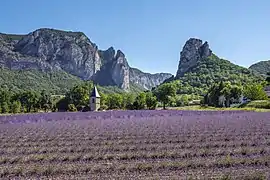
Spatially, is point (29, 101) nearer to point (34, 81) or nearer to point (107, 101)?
point (107, 101)

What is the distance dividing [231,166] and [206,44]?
171483mm

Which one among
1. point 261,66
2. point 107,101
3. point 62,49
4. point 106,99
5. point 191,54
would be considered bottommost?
point 107,101

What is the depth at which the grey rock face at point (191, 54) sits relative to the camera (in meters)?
180

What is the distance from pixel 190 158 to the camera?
11406 mm

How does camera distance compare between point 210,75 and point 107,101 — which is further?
point 210,75

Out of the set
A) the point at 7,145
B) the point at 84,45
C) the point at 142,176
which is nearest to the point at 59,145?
the point at 7,145

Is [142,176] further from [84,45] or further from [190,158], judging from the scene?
[84,45]

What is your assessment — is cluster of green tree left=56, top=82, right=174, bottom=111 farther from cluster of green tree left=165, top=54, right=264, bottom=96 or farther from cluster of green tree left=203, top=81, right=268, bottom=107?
cluster of green tree left=165, top=54, right=264, bottom=96

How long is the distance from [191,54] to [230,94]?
10199 cm

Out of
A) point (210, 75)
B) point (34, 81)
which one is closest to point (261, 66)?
point (210, 75)

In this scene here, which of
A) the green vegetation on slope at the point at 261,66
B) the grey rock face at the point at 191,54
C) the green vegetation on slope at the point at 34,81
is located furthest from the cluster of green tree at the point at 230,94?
the green vegetation on slope at the point at 261,66

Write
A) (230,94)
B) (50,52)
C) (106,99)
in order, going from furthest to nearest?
(50,52)
(106,99)
(230,94)

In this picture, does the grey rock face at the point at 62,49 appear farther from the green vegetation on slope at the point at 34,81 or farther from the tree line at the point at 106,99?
the tree line at the point at 106,99

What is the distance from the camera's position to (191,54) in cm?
18800
